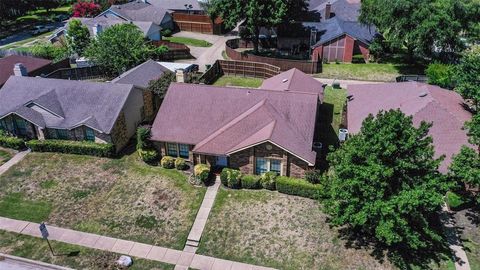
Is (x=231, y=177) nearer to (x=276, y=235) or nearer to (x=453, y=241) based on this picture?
(x=276, y=235)

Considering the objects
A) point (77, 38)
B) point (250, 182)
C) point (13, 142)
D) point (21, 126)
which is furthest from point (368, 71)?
point (13, 142)

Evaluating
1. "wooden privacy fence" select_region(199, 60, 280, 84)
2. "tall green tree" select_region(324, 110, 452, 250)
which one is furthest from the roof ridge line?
"wooden privacy fence" select_region(199, 60, 280, 84)

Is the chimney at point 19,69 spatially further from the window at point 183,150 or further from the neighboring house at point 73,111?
the window at point 183,150

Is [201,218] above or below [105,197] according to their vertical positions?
below

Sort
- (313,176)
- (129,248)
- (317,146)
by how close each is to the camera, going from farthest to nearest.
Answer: (317,146), (313,176), (129,248)

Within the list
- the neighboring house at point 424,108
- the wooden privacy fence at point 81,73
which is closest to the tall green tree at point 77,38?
the wooden privacy fence at point 81,73

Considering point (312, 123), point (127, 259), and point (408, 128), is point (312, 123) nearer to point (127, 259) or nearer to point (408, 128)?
point (408, 128)

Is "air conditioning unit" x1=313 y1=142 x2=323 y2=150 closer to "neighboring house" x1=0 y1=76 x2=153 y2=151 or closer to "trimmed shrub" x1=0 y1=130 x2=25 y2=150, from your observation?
"neighboring house" x1=0 y1=76 x2=153 y2=151

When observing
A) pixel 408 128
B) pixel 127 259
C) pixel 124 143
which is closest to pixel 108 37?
pixel 124 143
